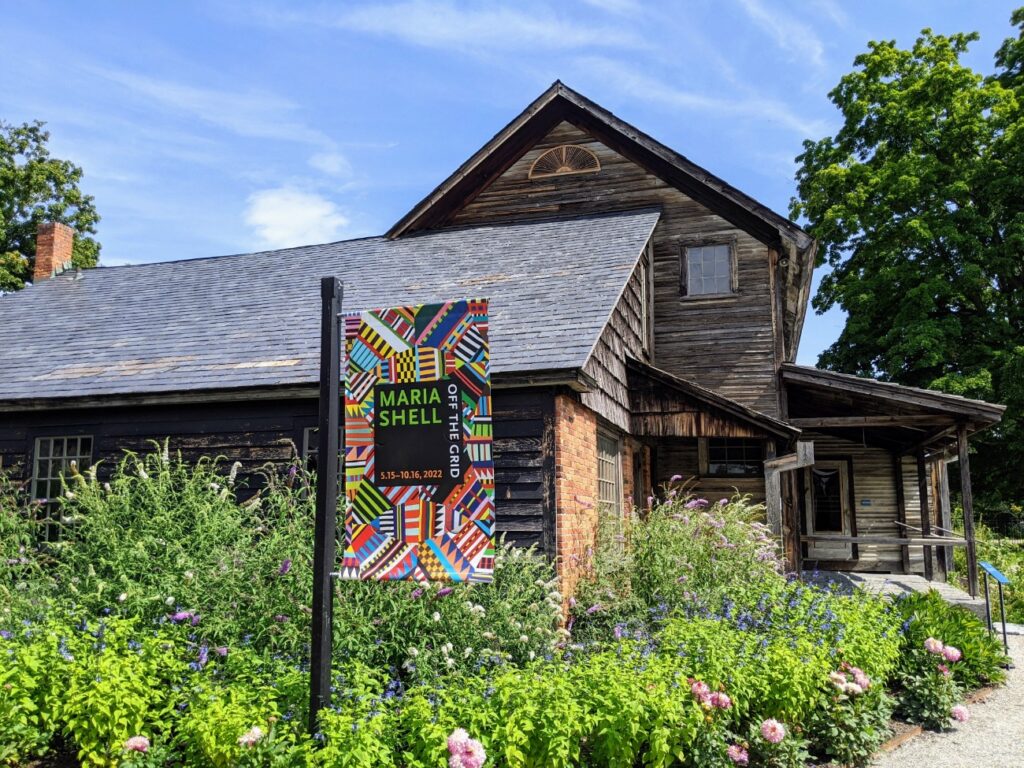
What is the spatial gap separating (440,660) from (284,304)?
322 inches

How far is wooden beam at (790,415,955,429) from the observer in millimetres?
12766

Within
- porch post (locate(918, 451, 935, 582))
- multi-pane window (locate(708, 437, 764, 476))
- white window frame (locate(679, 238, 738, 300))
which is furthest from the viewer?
porch post (locate(918, 451, 935, 582))

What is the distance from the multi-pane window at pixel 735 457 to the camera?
15.6 m

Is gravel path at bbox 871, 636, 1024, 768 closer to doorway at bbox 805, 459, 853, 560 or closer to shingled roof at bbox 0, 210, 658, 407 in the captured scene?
shingled roof at bbox 0, 210, 658, 407

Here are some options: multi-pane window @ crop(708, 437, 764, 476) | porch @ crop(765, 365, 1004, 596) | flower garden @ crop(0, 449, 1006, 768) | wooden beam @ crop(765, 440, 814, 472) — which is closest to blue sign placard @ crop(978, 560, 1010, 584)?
flower garden @ crop(0, 449, 1006, 768)

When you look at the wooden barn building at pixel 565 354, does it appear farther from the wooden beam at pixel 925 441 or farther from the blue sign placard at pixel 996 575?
the blue sign placard at pixel 996 575

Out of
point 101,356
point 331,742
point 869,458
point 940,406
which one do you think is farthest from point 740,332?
point 331,742

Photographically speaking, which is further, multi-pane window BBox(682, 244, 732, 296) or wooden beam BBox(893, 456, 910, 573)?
wooden beam BBox(893, 456, 910, 573)

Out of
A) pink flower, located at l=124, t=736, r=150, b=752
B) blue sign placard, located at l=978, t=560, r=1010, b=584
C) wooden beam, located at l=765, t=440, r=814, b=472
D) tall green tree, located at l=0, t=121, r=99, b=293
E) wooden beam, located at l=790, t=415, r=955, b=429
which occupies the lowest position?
pink flower, located at l=124, t=736, r=150, b=752

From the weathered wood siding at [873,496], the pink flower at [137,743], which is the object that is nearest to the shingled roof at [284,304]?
the pink flower at [137,743]

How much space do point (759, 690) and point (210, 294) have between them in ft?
38.2

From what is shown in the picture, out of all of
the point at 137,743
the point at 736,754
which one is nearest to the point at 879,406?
the point at 736,754

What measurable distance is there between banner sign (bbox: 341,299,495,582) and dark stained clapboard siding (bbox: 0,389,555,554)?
13.4 ft

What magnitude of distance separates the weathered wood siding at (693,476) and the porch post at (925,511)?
11.6 ft
